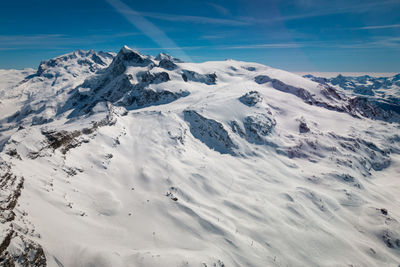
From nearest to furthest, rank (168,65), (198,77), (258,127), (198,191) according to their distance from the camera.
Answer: (198,191) < (258,127) < (198,77) < (168,65)

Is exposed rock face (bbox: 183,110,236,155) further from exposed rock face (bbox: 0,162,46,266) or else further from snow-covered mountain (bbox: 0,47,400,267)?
exposed rock face (bbox: 0,162,46,266)

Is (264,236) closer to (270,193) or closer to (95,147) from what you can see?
(270,193)

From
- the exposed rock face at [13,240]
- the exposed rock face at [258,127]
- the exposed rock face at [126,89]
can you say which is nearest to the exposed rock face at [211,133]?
the exposed rock face at [258,127]

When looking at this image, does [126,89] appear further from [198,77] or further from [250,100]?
[250,100]

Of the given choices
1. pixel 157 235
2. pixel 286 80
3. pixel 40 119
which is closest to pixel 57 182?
pixel 157 235

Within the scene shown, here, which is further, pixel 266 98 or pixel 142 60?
pixel 142 60

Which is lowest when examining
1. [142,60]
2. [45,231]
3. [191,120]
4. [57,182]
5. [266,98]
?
[45,231]

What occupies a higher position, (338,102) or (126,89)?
(338,102)

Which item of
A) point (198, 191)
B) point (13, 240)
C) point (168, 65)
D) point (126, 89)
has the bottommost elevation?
point (13, 240)

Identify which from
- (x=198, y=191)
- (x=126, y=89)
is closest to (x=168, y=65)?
(x=126, y=89)
